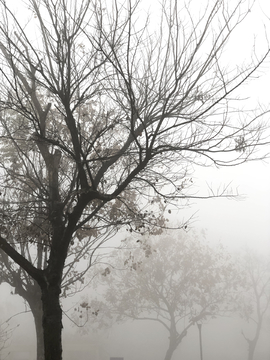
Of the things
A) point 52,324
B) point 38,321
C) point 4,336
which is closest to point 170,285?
point 4,336

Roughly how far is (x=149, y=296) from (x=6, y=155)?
1740cm

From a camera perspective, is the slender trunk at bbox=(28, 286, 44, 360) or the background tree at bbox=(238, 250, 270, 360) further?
the background tree at bbox=(238, 250, 270, 360)

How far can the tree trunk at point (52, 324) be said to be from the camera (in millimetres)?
4684

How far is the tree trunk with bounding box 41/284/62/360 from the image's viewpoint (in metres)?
4.68

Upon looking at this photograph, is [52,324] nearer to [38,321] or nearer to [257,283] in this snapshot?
[38,321]

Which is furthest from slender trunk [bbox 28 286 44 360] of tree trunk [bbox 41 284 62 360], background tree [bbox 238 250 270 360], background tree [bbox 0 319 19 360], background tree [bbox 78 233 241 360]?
background tree [bbox 238 250 270 360]

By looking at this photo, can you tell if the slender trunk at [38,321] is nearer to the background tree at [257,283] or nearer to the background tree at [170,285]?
the background tree at [170,285]

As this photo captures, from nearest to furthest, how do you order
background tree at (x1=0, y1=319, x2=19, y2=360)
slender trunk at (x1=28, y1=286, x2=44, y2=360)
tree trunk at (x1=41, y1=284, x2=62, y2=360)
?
1. tree trunk at (x1=41, y1=284, x2=62, y2=360)
2. slender trunk at (x1=28, y1=286, x2=44, y2=360)
3. background tree at (x1=0, y1=319, x2=19, y2=360)

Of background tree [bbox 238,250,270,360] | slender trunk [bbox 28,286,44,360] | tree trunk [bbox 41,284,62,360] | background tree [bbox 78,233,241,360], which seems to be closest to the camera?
tree trunk [bbox 41,284,62,360]

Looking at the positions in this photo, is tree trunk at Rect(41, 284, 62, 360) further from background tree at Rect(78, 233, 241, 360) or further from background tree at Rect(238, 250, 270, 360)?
background tree at Rect(238, 250, 270, 360)

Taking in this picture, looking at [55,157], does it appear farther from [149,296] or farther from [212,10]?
[149,296]

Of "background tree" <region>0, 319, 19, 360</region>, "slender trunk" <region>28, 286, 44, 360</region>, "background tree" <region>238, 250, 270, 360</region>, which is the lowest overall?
"slender trunk" <region>28, 286, 44, 360</region>

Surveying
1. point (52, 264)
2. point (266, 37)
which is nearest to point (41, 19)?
point (266, 37)

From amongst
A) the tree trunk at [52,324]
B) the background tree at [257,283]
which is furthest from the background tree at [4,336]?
the background tree at [257,283]
